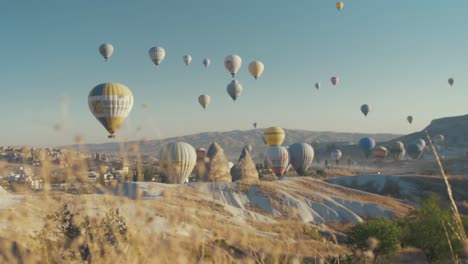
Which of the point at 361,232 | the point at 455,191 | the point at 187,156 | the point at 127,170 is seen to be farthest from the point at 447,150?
the point at 127,170

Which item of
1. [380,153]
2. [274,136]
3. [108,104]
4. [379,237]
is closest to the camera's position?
[379,237]

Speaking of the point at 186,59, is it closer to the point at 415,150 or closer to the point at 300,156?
the point at 300,156

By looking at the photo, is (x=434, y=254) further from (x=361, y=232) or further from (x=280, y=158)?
(x=280, y=158)

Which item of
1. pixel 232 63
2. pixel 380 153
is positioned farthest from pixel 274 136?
pixel 380 153

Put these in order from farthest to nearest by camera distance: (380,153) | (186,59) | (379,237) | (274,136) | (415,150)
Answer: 1. (380,153)
2. (415,150)
3. (186,59)
4. (274,136)
5. (379,237)

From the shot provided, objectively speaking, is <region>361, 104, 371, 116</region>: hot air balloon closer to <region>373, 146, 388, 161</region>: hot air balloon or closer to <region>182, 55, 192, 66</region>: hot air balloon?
<region>373, 146, 388, 161</region>: hot air balloon

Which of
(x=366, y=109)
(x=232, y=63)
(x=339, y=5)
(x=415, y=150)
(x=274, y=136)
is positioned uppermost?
(x=339, y=5)

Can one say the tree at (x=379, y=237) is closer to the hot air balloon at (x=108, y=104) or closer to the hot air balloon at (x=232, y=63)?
the hot air balloon at (x=108, y=104)
